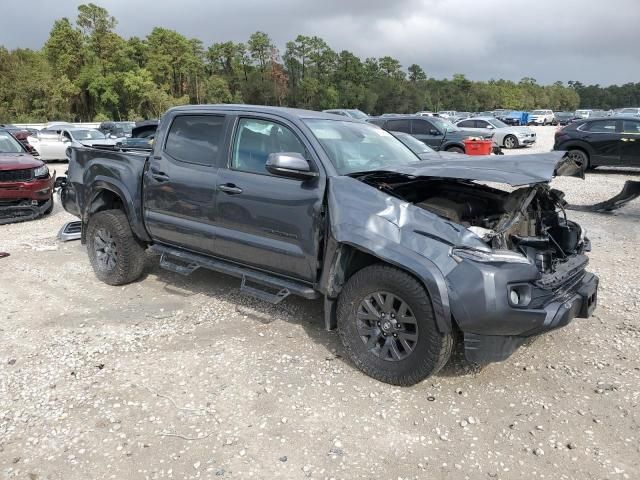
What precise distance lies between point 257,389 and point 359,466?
1.02 meters

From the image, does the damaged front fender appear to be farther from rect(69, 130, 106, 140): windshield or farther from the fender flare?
rect(69, 130, 106, 140): windshield

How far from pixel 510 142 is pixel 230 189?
855 inches

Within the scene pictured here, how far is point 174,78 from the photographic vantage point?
185ft

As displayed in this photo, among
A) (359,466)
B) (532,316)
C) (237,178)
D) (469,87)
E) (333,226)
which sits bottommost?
(359,466)

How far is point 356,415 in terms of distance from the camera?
3.35 meters

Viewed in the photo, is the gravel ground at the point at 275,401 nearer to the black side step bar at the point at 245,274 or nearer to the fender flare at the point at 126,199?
the black side step bar at the point at 245,274

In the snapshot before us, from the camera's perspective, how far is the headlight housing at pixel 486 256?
3232 millimetres

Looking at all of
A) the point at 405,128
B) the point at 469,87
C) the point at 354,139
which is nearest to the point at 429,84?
the point at 469,87

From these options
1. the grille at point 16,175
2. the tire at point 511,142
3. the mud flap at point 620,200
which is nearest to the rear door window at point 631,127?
the mud flap at point 620,200

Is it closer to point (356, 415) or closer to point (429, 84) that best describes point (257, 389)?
point (356, 415)

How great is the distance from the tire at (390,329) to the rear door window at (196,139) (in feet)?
5.99

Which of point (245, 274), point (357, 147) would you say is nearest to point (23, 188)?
point (245, 274)

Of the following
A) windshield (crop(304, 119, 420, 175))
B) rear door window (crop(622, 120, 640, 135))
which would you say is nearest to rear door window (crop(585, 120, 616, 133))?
rear door window (crop(622, 120, 640, 135))

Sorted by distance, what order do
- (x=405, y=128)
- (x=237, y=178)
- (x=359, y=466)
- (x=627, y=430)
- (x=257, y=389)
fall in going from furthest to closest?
(x=405, y=128) < (x=237, y=178) < (x=257, y=389) < (x=627, y=430) < (x=359, y=466)
